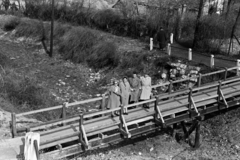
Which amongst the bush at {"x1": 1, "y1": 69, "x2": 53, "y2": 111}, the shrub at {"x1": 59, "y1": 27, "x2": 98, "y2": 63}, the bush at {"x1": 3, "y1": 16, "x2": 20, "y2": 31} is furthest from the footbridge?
the bush at {"x1": 3, "y1": 16, "x2": 20, "y2": 31}

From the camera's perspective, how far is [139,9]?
33719 mm

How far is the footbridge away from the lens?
10.5m

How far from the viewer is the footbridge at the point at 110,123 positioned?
34.5 ft

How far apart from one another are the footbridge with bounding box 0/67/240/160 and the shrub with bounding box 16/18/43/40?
18.8 meters

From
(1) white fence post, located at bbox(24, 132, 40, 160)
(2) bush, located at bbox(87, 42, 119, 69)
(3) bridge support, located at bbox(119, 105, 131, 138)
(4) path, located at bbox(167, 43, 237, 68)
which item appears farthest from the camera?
(2) bush, located at bbox(87, 42, 119, 69)

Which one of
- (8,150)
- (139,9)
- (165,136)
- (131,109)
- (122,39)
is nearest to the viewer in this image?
(8,150)

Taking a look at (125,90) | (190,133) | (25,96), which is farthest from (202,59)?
(25,96)

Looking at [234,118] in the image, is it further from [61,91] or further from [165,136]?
[61,91]

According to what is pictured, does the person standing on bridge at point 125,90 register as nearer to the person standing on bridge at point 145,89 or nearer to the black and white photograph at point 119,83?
the black and white photograph at point 119,83

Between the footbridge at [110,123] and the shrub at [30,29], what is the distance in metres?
18.8

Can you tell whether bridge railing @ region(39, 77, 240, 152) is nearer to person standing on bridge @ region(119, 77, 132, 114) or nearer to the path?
person standing on bridge @ region(119, 77, 132, 114)

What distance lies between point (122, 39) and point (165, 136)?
1545cm

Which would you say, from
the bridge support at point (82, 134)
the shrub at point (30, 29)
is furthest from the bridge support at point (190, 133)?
the shrub at point (30, 29)

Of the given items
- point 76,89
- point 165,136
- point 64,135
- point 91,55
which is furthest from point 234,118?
point 91,55
